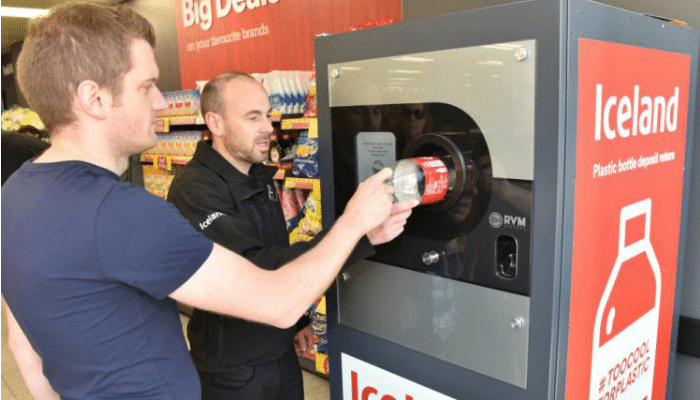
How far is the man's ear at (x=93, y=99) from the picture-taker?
3.59 feet

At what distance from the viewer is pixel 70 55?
1085 mm

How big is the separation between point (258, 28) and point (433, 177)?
12.8 feet

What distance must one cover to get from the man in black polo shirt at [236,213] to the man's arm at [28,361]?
0.57 metres

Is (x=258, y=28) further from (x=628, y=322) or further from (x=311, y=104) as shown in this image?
(x=628, y=322)

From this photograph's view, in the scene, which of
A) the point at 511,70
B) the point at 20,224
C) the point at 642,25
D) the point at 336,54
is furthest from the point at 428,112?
the point at 20,224

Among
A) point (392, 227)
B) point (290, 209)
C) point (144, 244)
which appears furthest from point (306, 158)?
point (144, 244)

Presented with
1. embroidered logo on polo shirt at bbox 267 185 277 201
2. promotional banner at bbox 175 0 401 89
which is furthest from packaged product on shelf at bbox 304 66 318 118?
embroidered logo on polo shirt at bbox 267 185 277 201

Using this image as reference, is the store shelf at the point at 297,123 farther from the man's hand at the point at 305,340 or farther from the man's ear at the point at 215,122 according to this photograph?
the man's hand at the point at 305,340

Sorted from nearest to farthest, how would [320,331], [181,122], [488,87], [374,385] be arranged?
[488,87] < [374,385] < [320,331] < [181,122]

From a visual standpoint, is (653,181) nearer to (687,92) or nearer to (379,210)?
(687,92)

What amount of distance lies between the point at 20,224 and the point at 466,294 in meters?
0.98

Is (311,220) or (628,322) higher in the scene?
(628,322)

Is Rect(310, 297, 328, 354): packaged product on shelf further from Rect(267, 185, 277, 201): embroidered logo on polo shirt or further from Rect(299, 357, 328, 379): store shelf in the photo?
Rect(267, 185, 277, 201): embroidered logo on polo shirt

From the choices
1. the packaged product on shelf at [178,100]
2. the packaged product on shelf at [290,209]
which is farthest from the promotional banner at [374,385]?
the packaged product on shelf at [178,100]
